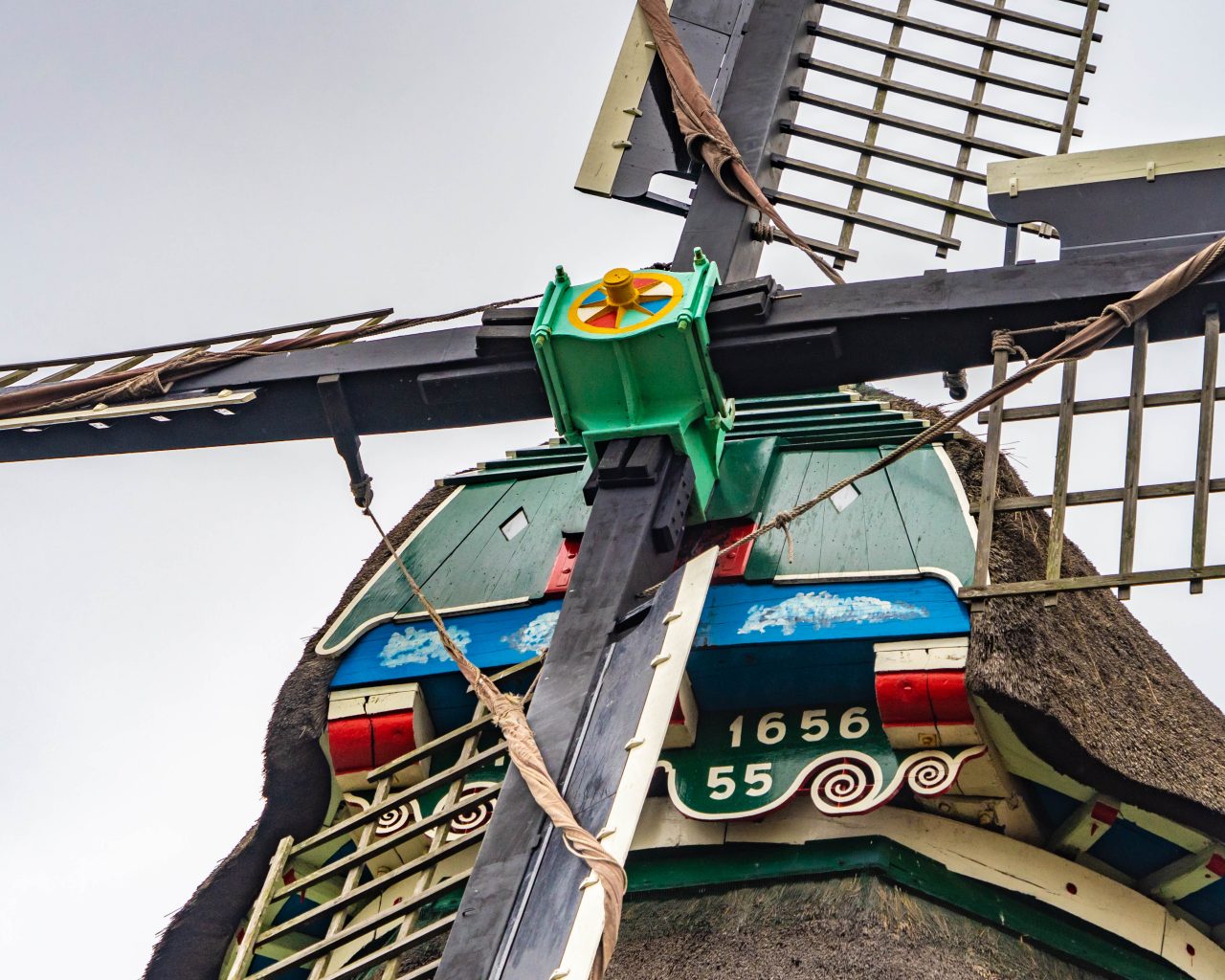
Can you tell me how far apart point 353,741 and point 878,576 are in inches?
66.1

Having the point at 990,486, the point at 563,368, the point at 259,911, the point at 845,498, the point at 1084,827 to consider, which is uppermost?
the point at 563,368

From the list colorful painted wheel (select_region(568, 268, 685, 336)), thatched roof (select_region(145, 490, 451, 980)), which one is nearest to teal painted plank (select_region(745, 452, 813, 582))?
colorful painted wheel (select_region(568, 268, 685, 336))

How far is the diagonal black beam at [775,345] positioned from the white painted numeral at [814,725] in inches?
37.5

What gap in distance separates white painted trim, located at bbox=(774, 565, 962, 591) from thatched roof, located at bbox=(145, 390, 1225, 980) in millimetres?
214

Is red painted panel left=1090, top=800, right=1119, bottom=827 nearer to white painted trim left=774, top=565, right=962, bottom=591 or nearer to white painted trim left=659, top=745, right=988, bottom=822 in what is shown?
white painted trim left=659, top=745, right=988, bottom=822

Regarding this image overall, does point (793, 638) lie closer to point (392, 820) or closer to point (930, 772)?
point (930, 772)

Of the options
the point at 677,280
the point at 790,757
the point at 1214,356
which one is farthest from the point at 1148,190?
the point at 790,757

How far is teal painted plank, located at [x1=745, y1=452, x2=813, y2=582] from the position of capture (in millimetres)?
6027

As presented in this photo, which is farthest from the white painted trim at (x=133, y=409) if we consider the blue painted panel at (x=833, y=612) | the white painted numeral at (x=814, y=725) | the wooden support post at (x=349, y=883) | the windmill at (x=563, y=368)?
the white painted numeral at (x=814, y=725)

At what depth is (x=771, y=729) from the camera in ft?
18.8

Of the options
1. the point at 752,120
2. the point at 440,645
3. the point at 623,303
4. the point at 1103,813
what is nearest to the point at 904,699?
the point at 1103,813

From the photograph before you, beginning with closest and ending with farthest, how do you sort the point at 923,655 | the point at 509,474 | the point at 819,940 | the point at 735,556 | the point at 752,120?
1. the point at 819,940
2. the point at 923,655
3. the point at 735,556
4. the point at 752,120
5. the point at 509,474

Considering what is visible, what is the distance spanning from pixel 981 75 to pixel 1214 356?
2.21m

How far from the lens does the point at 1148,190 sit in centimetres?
594
